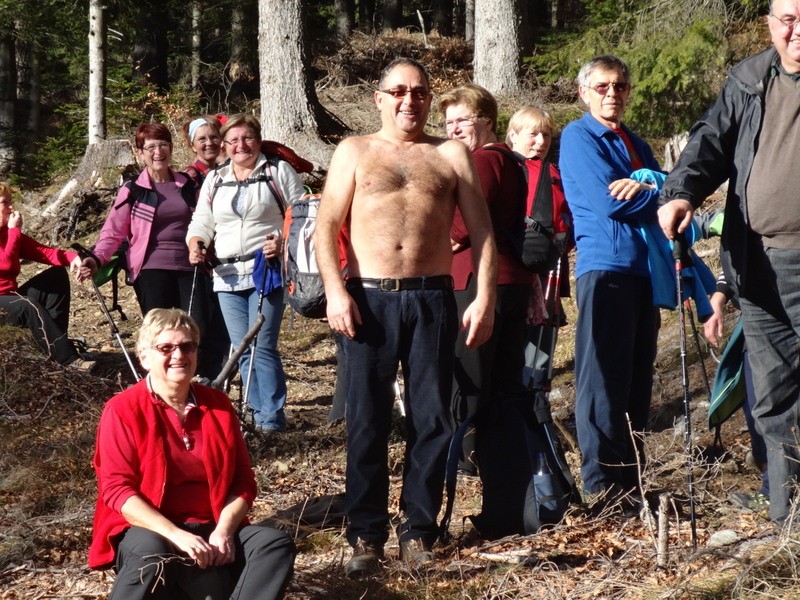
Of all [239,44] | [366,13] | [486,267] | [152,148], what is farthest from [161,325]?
[366,13]

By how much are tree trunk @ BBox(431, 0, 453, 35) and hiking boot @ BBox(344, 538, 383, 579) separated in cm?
Result: 2326

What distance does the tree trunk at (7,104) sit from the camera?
861 inches

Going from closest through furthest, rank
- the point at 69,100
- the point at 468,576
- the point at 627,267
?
the point at 468,576
the point at 627,267
the point at 69,100

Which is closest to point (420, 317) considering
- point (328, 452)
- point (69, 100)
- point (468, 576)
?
point (468, 576)

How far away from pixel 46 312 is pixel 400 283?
5.38 metres

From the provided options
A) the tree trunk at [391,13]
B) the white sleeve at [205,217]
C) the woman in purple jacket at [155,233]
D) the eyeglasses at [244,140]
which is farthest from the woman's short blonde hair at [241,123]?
the tree trunk at [391,13]

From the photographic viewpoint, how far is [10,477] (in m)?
6.20

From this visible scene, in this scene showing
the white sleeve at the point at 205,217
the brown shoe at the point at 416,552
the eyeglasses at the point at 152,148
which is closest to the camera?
the brown shoe at the point at 416,552

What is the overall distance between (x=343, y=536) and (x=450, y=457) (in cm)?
72

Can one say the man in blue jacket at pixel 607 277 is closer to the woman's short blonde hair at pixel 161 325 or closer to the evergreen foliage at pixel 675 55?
the woman's short blonde hair at pixel 161 325

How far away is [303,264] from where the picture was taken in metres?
5.44

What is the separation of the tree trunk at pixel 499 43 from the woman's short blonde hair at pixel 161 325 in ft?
36.8

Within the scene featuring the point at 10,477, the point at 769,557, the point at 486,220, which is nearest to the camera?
the point at 769,557

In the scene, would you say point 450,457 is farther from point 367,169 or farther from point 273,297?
point 273,297
